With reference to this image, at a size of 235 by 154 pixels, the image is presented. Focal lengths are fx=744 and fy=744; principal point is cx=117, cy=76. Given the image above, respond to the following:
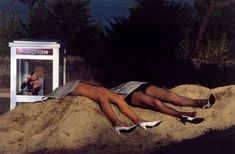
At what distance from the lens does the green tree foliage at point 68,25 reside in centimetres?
2338

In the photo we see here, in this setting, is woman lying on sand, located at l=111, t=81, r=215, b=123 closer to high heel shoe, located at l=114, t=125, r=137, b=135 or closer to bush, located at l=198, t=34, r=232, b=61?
high heel shoe, located at l=114, t=125, r=137, b=135

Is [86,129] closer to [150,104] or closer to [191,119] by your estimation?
[150,104]

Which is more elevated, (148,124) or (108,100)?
(108,100)

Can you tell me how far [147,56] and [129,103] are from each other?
38.3 feet

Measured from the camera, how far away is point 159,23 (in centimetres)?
2247

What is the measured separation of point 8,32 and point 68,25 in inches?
79.5

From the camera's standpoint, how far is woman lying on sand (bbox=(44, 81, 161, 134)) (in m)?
9.34

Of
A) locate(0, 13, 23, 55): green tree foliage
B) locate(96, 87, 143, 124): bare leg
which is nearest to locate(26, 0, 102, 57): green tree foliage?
locate(0, 13, 23, 55): green tree foliage

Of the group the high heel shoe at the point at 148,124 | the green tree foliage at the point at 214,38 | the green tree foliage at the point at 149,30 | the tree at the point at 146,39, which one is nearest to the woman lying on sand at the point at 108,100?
the high heel shoe at the point at 148,124

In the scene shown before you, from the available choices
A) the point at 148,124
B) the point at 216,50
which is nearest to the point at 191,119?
the point at 148,124

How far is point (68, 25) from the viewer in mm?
24031

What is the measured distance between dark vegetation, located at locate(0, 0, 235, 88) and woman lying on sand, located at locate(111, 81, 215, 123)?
8.69 metres

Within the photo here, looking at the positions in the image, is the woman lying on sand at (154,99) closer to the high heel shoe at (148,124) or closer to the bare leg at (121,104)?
the bare leg at (121,104)

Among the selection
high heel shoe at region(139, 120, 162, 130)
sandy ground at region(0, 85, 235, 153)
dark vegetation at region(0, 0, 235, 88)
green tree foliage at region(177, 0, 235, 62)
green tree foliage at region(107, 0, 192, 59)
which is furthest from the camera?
green tree foliage at region(177, 0, 235, 62)
